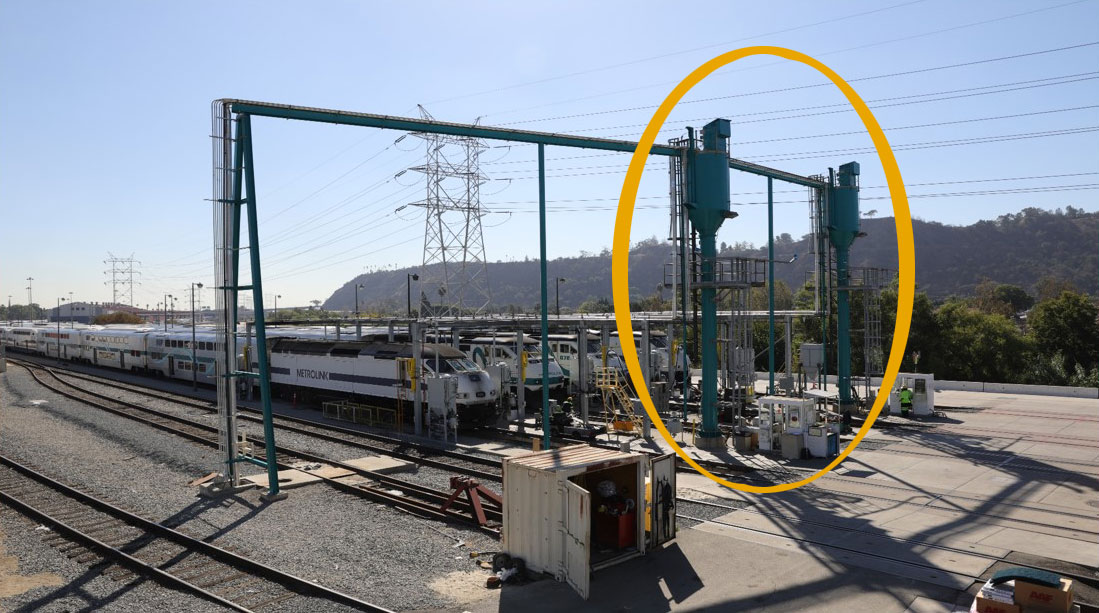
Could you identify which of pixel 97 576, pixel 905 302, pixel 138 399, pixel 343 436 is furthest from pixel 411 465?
pixel 138 399

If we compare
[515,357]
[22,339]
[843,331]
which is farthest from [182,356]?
[22,339]

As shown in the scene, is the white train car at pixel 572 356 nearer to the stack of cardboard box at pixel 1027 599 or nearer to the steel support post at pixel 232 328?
the steel support post at pixel 232 328

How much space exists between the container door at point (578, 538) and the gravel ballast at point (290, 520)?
5.25ft

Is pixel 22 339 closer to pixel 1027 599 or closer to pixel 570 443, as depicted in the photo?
pixel 570 443

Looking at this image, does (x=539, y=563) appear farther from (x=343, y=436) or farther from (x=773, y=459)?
(x=343, y=436)

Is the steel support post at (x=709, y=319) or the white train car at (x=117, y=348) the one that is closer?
the steel support post at (x=709, y=319)

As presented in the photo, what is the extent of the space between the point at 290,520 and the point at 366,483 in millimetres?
3309

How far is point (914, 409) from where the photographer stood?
3106 centimetres

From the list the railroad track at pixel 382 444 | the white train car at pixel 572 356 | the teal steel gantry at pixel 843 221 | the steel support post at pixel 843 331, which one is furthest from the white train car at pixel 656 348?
the railroad track at pixel 382 444

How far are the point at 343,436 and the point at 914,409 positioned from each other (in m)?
24.0

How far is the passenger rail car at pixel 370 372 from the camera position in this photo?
27.4 meters

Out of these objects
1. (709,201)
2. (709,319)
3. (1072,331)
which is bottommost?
(1072,331)

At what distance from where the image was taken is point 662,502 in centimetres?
1341

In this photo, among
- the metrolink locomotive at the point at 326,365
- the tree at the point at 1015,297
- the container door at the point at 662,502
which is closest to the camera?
the container door at the point at 662,502
